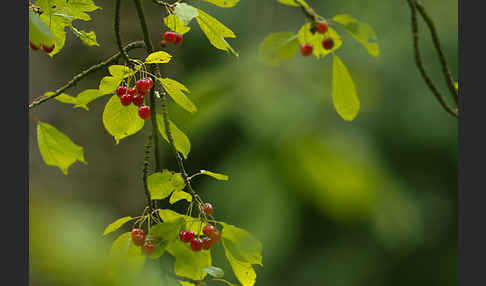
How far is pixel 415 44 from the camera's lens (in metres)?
0.65

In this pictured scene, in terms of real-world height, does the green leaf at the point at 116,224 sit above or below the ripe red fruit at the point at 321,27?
below

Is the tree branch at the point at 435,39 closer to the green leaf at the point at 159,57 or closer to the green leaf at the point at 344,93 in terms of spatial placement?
the green leaf at the point at 344,93

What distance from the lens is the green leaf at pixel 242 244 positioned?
1.73ft

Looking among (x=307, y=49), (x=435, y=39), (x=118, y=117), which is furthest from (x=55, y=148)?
(x=435, y=39)

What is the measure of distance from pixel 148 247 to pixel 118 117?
0.14 meters

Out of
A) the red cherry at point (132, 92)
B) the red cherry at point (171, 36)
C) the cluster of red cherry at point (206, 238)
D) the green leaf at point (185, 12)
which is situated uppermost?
the green leaf at point (185, 12)

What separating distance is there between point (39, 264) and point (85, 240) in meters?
0.08

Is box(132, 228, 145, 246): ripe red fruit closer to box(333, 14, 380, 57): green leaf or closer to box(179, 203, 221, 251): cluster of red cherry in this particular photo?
box(179, 203, 221, 251): cluster of red cherry

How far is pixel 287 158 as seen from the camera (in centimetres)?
142

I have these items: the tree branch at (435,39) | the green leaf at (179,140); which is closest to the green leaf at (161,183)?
the green leaf at (179,140)

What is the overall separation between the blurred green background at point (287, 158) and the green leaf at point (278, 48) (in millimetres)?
243

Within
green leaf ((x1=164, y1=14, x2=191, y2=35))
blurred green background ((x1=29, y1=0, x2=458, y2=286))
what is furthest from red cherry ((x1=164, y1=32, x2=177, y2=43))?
blurred green background ((x1=29, y1=0, x2=458, y2=286))

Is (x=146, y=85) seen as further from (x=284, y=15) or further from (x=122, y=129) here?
(x=284, y=15)

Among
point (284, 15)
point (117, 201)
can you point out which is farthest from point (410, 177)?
point (117, 201)
